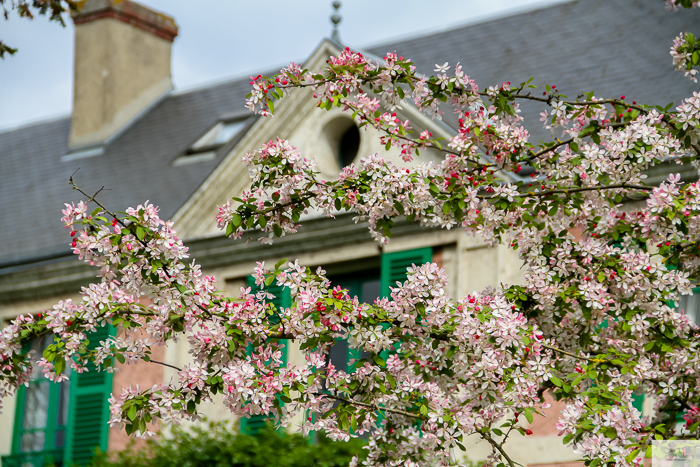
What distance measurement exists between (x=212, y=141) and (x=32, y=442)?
15.8 ft

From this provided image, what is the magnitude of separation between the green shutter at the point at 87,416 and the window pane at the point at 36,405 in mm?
759

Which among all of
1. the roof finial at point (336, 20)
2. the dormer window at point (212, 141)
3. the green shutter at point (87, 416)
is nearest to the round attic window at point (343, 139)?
the roof finial at point (336, 20)

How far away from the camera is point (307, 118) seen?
12969mm

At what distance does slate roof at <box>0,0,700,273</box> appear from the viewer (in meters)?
12.7

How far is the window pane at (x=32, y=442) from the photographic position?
14062 mm

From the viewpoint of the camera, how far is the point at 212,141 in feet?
52.5

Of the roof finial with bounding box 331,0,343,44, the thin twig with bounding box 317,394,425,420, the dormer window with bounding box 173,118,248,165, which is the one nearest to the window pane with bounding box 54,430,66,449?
the dormer window with bounding box 173,118,248,165

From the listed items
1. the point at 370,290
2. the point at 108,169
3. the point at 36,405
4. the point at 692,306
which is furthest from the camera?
the point at 108,169

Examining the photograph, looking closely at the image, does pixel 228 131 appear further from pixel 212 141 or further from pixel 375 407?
pixel 375 407

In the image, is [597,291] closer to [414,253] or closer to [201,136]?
[414,253]

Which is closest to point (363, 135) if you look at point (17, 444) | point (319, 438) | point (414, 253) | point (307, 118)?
point (307, 118)

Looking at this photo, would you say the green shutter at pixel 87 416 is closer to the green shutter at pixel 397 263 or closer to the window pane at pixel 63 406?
the window pane at pixel 63 406

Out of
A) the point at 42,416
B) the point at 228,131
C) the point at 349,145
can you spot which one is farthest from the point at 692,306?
the point at 42,416

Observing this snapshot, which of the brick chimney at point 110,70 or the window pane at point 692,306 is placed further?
the brick chimney at point 110,70
